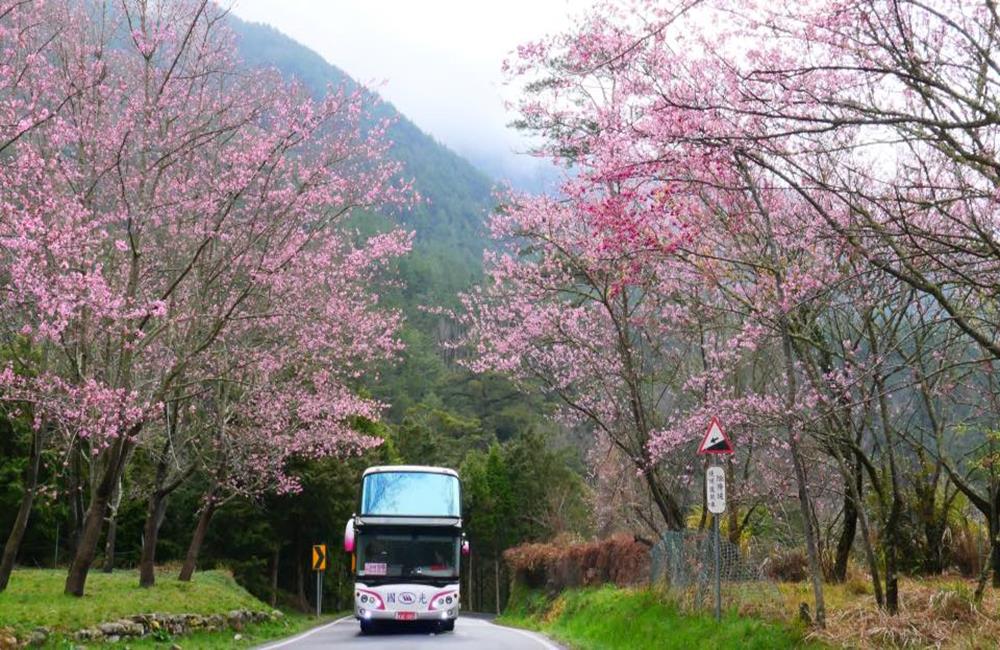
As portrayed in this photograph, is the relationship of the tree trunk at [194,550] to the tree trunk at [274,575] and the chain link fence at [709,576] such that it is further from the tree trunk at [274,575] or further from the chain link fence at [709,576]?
the tree trunk at [274,575]

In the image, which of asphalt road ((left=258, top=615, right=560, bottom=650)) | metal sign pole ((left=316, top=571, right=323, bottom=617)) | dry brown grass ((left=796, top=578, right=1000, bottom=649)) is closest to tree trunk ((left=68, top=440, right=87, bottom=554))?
asphalt road ((left=258, top=615, right=560, bottom=650))

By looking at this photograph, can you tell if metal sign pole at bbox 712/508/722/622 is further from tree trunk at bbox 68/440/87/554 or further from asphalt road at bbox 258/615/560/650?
tree trunk at bbox 68/440/87/554

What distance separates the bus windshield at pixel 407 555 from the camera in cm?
1988

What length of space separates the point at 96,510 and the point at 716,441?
10702 mm

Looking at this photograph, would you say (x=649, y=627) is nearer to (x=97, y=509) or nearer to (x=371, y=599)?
(x=371, y=599)

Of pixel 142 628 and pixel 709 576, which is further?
Result: pixel 142 628

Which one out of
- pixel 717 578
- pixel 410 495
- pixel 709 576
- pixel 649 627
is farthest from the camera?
pixel 410 495

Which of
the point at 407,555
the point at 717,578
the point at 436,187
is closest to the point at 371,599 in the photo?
the point at 407,555

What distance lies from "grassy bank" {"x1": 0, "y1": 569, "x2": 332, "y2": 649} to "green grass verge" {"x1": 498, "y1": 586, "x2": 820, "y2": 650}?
668 cm

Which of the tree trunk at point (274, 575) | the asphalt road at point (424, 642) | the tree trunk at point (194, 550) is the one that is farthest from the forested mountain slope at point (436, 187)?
the asphalt road at point (424, 642)

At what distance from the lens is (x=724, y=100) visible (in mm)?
7324

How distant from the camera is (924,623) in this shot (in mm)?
8945

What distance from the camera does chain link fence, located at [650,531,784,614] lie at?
12.0 meters

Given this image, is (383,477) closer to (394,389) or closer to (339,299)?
(339,299)
